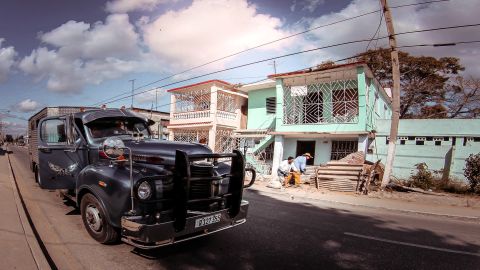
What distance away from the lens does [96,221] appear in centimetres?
439

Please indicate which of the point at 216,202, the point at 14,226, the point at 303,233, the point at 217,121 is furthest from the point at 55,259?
the point at 217,121

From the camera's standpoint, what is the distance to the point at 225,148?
74.9 ft

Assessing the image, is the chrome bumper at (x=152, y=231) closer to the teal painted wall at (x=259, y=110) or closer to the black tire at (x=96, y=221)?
the black tire at (x=96, y=221)

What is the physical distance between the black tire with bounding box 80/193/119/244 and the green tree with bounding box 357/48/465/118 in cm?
2497

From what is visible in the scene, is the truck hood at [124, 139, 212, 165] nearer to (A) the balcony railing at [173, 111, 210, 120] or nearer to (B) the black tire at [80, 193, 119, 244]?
(B) the black tire at [80, 193, 119, 244]

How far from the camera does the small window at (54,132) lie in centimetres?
604

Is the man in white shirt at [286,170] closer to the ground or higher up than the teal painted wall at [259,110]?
closer to the ground

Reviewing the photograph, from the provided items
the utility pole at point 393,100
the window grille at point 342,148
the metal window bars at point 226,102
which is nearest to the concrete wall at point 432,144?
the window grille at point 342,148

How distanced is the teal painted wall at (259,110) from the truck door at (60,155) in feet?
51.7

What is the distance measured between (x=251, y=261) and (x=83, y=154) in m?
3.56

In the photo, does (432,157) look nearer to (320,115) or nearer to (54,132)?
(320,115)

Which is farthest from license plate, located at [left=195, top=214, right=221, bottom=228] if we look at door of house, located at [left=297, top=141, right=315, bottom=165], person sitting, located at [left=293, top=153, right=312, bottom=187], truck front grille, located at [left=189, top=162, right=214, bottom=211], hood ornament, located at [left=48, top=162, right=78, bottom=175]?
door of house, located at [left=297, top=141, right=315, bottom=165]

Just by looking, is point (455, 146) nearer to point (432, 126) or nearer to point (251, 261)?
point (432, 126)

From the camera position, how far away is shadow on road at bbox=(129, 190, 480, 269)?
4.10 metres
